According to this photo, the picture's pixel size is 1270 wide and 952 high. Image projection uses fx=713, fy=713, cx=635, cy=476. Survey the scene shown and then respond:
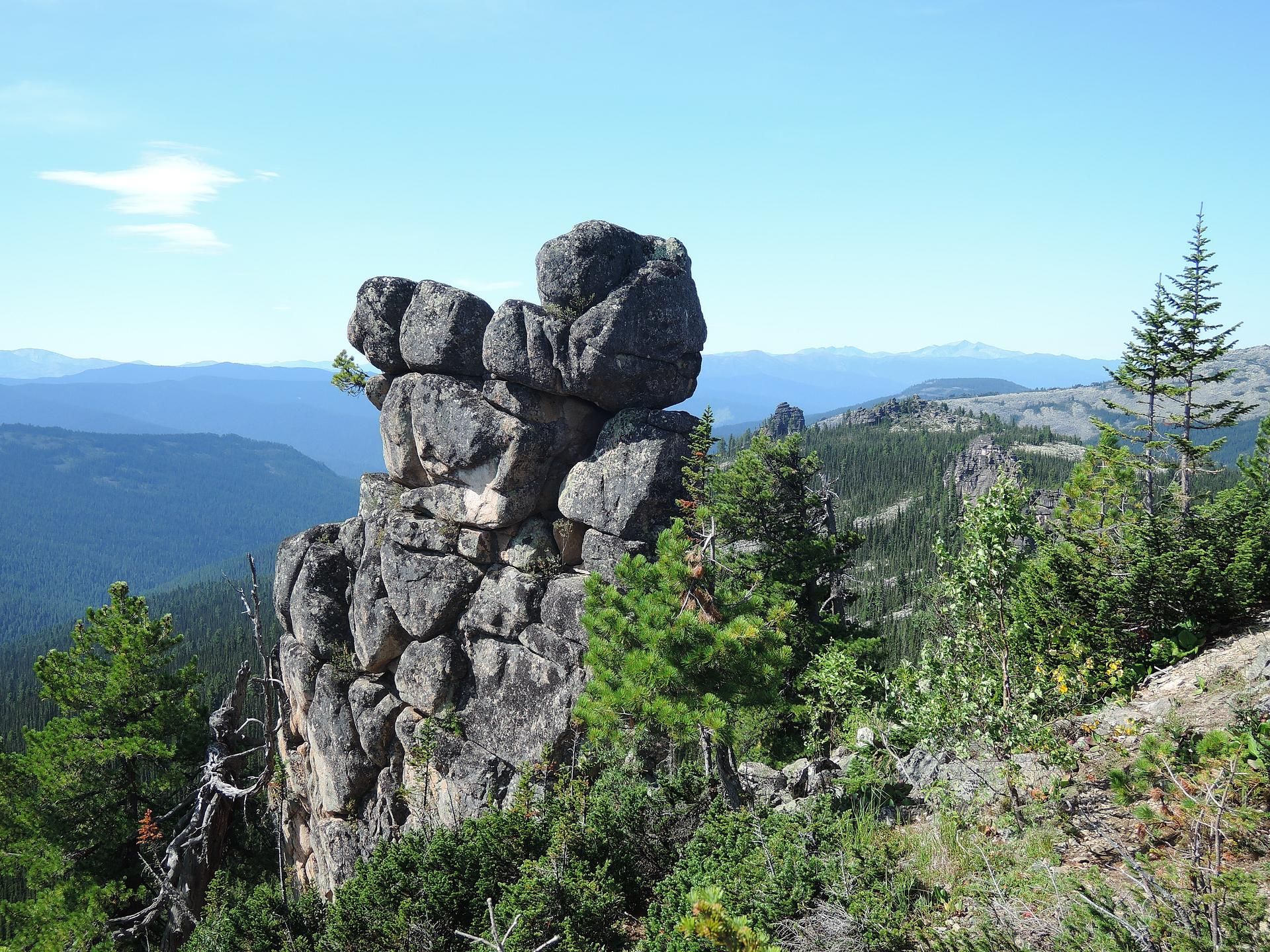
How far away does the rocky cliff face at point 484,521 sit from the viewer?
23656 millimetres

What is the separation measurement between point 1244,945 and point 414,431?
82.7ft

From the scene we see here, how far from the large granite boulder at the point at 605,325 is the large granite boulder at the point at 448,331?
1210mm

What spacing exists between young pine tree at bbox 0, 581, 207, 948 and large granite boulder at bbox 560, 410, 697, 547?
15.8 m

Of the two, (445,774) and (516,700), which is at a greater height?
(516,700)

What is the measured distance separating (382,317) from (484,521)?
9055 mm

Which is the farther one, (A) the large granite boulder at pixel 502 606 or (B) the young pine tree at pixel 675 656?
(A) the large granite boulder at pixel 502 606

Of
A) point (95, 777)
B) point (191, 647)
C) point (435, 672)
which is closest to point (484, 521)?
point (435, 672)

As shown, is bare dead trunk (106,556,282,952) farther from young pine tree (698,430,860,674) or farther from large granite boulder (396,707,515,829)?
young pine tree (698,430,860,674)

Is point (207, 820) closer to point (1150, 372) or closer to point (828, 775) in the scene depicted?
point (828, 775)

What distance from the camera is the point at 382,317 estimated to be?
89.8ft

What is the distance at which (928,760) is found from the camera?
42.3 feet

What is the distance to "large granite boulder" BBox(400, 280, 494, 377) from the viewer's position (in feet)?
84.9

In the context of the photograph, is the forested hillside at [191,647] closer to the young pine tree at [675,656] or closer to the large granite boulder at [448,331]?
the large granite boulder at [448,331]

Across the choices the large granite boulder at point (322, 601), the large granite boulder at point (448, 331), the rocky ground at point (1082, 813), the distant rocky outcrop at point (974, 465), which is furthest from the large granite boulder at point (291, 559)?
the distant rocky outcrop at point (974, 465)
